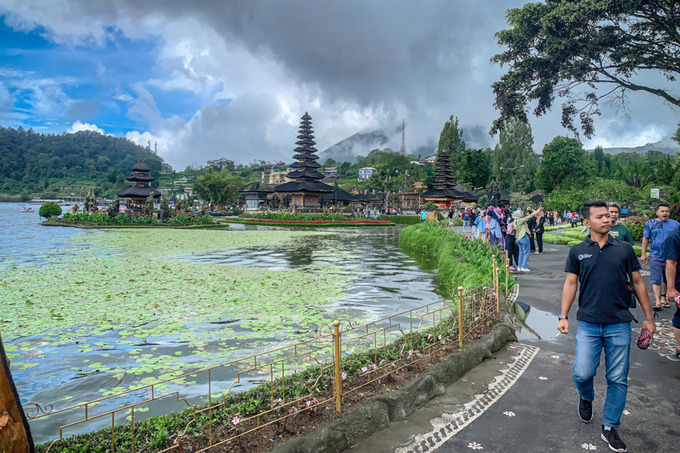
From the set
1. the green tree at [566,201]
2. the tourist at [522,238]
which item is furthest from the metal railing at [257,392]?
the green tree at [566,201]

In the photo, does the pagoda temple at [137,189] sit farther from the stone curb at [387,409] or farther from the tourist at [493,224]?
the stone curb at [387,409]

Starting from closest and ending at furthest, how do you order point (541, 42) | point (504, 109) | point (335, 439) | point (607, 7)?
point (335, 439) → point (607, 7) → point (541, 42) → point (504, 109)

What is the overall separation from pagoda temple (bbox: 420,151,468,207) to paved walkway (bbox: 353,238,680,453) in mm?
47308

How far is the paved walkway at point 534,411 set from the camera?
3.38 meters

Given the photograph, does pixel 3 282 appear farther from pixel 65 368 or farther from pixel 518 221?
pixel 518 221

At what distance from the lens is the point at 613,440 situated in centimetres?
326

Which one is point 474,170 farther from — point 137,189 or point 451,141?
point 137,189

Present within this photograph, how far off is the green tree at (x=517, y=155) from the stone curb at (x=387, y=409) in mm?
65771

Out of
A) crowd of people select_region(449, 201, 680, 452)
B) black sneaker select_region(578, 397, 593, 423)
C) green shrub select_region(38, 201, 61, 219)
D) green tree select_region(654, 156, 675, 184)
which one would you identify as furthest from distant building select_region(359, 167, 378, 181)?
black sneaker select_region(578, 397, 593, 423)

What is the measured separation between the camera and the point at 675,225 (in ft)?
22.2

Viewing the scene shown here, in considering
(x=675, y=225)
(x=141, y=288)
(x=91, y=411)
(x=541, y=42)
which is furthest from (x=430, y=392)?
(x=541, y=42)

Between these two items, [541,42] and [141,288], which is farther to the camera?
[541,42]

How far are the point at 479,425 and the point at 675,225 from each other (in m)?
5.56

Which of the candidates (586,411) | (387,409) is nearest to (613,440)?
(586,411)
